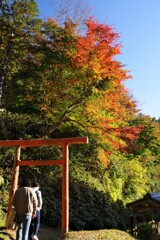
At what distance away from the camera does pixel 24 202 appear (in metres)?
6.04

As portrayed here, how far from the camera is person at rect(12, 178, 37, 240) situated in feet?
19.7

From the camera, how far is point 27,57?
1518 cm

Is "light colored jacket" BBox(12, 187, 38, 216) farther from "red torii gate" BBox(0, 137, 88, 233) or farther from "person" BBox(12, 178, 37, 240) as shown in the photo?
"red torii gate" BBox(0, 137, 88, 233)

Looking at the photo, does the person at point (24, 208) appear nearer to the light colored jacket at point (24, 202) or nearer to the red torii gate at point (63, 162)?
the light colored jacket at point (24, 202)

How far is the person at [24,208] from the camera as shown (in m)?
6.02

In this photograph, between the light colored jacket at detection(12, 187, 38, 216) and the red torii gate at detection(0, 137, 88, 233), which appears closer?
the light colored jacket at detection(12, 187, 38, 216)

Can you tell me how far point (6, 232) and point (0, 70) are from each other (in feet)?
31.1

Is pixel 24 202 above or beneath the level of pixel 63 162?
beneath

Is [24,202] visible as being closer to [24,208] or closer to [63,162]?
[24,208]

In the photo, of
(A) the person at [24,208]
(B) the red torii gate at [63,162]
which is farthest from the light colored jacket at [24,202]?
(B) the red torii gate at [63,162]

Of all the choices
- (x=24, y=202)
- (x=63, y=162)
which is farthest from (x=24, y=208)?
(x=63, y=162)

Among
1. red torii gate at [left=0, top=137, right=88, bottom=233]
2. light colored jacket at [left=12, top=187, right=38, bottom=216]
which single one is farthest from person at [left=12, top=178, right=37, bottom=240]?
red torii gate at [left=0, top=137, right=88, bottom=233]

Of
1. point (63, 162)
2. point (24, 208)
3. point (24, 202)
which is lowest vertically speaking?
point (24, 208)

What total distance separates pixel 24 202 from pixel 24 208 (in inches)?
5.1
